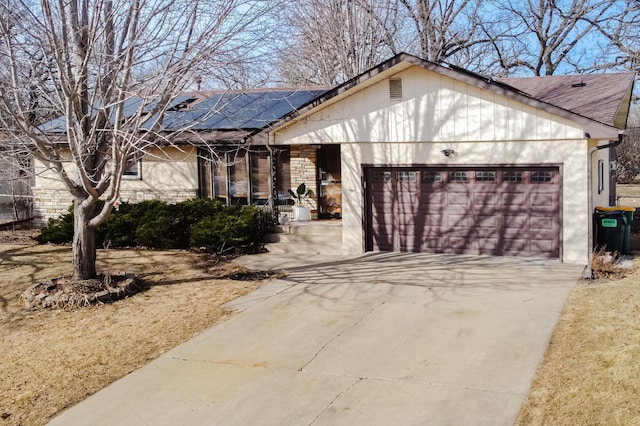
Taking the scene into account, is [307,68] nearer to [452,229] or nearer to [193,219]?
[193,219]

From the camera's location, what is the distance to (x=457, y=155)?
1355 cm

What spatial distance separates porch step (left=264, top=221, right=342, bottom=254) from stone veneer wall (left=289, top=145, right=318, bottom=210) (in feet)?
5.35

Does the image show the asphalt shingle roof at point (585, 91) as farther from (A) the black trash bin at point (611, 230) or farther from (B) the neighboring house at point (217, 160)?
(B) the neighboring house at point (217, 160)

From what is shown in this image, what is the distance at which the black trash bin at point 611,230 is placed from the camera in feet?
42.9

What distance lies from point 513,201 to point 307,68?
16.3m

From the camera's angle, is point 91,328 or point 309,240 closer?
point 91,328

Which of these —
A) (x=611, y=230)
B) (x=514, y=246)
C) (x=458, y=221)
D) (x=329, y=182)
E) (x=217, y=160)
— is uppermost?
(x=217, y=160)

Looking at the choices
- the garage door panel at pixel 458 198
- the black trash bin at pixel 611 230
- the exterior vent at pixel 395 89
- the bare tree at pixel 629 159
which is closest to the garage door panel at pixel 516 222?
the garage door panel at pixel 458 198

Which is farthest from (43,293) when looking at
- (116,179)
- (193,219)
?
(193,219)

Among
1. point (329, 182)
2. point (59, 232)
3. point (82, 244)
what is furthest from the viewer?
point (329, 182)

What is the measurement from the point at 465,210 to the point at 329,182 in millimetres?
4084

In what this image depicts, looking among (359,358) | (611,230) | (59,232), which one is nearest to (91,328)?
(359,358)

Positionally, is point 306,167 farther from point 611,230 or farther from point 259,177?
point 611,230

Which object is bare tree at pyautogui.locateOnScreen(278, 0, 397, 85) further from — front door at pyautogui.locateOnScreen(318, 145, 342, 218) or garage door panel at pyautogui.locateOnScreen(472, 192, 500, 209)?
garage door panel at pyautogui.locateOnScreen(472, 192, 500, 209)
